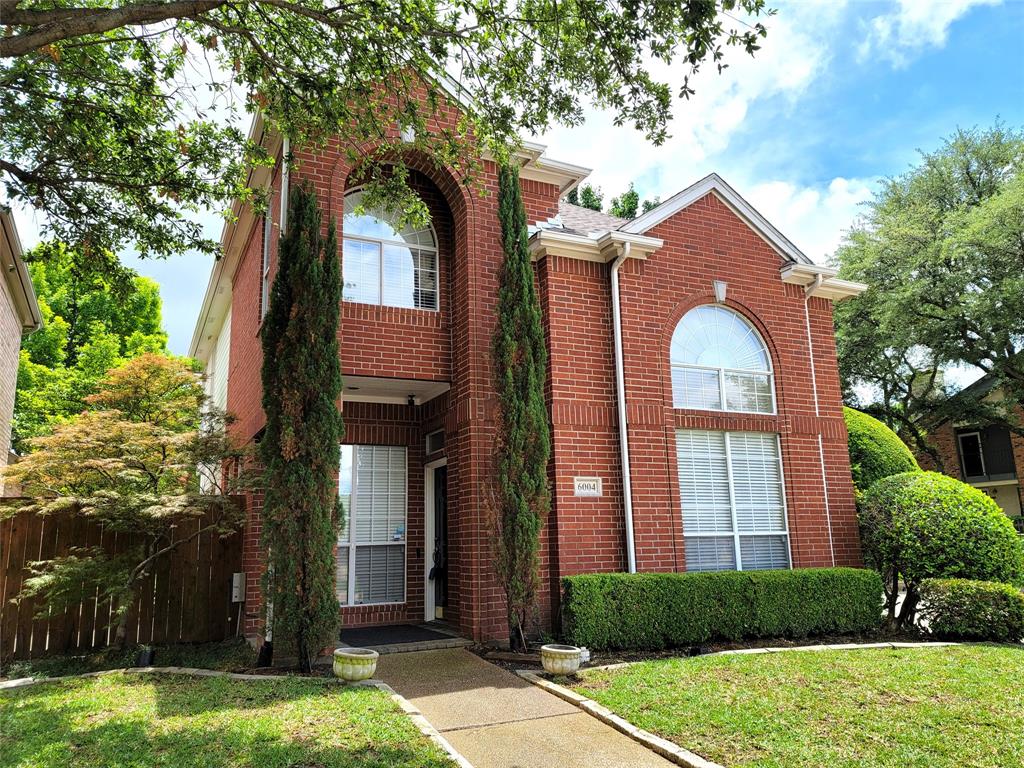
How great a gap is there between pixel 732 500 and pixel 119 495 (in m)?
8.53

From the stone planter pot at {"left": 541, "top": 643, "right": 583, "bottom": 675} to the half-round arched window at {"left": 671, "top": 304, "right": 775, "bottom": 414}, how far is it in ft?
14.6

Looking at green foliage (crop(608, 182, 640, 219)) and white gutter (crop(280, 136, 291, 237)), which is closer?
white gutter (crop(280, 136, 291, 237))

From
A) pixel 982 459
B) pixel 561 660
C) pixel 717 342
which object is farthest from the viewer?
pixel 982 459

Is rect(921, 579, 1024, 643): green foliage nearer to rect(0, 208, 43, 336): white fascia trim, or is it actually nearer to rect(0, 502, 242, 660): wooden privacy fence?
rect(0, 502, 242, 660): wooden privacy fence

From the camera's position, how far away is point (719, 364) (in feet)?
35.3

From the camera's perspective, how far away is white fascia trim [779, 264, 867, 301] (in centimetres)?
1133

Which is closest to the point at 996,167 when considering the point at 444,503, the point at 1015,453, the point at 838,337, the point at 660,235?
the point at 838,337

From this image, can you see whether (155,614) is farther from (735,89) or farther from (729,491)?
(735,89)

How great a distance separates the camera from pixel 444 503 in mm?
10789

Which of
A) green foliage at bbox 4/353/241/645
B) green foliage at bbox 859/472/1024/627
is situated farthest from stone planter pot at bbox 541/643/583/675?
green foliage at bbox 859/472/1024/627

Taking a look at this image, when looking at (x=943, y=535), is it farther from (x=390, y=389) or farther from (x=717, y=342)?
(x=390, y=389)

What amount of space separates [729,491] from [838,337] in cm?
1689


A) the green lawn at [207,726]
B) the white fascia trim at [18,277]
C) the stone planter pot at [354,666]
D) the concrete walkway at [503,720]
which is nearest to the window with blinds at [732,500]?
the concrete walkway at [503,720]

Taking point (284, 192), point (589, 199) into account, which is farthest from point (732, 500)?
point (589, 199)
